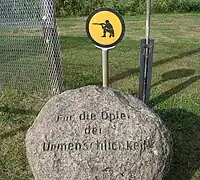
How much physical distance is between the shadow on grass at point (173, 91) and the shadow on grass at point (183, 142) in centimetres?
43

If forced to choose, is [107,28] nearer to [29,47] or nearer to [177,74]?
[29,47]

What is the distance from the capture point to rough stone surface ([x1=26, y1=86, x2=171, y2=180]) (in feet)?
11.5

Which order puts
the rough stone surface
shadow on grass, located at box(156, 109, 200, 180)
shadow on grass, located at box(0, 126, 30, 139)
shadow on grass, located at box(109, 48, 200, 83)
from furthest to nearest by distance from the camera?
shadow on grass, located at box(109, 48, 200, 83) → shadow on grass, located at box(0, 126, 30, 139) → shadow on grass, located at box(156, 109, 200, 180) → the rough stone surface

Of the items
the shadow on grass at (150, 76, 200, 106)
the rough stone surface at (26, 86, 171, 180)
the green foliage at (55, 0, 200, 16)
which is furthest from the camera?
the green foliage at (55, 0, 200, 16)

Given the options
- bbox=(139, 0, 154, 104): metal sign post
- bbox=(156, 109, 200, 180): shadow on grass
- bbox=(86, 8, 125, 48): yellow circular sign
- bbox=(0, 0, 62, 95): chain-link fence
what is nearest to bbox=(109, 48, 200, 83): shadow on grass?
bbox=(0, 0, 62, 95): chain-link fence

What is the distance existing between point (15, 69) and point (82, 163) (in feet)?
11.3

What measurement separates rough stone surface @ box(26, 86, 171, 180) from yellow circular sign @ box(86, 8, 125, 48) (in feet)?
3.45

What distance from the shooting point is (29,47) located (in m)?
6.39

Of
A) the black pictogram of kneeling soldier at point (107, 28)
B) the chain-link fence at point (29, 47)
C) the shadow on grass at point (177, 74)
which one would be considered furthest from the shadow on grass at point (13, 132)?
the shadow on grass at point (177, 74)

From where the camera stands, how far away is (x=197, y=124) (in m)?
5.45

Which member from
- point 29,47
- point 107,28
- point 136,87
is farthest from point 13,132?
point 136,87

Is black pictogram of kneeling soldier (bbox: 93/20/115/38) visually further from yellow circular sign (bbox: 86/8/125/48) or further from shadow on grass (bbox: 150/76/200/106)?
shadow on grass (bbox: 150/76/200/106)

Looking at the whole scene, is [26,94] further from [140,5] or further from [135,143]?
[140,5]

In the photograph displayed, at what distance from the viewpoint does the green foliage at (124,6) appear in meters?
15.5
